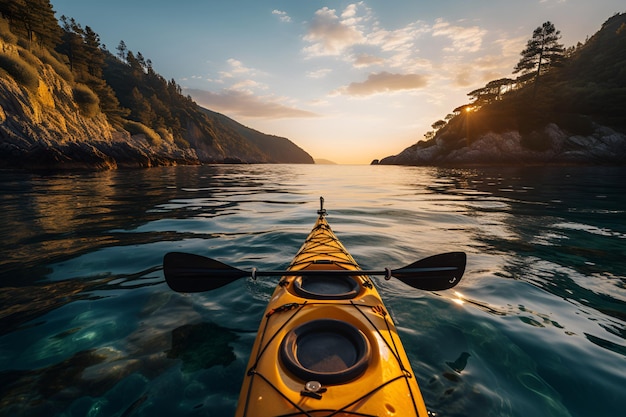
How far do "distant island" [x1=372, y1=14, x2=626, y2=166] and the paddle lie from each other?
Answer: 58258 millimetres

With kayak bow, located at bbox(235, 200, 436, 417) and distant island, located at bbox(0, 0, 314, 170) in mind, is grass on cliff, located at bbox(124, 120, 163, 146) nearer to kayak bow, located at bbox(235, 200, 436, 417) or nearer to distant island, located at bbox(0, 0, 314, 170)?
distant island, located at bbox(0, 0, 314, 170)

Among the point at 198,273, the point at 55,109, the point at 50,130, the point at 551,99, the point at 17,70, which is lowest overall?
the point at 198,273

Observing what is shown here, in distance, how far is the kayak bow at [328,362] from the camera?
1936mm

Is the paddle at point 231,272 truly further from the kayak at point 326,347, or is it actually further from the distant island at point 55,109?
the distant island at point 55,109

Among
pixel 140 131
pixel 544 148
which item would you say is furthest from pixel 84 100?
pixel 544 148

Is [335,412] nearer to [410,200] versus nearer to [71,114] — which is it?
[410,200]

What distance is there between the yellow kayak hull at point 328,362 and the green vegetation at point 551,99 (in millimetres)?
61094

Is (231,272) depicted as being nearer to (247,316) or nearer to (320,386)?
(247,316)

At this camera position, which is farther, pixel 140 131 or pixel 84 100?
pixel 140 131

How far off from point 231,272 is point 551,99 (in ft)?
241

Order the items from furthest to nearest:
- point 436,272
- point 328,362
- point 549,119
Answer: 1. point 549,119
2. point 436,272
3. point 328,362

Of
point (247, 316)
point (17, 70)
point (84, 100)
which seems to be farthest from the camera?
point (84, 100)

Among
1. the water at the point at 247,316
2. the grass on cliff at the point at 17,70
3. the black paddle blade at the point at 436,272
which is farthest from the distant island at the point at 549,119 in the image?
the grass on cliff at the point at 17,70

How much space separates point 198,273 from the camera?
391 centimetres
